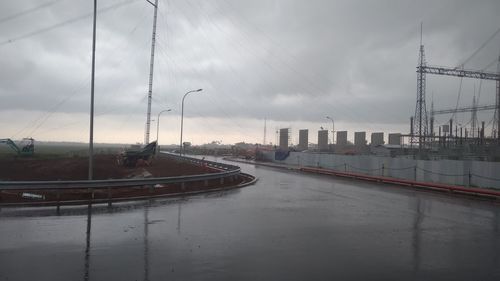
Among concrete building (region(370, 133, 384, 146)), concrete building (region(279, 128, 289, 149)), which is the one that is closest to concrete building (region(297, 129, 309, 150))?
concrete building (region(279, 128, 289, 149))

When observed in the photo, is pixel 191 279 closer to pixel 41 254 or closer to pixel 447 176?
pixel 41 254

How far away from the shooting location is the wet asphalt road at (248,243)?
7.48 metres

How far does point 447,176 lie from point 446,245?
21.3 metres

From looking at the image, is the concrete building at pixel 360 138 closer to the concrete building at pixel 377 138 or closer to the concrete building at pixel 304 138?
the concrete building at pixel 377 138

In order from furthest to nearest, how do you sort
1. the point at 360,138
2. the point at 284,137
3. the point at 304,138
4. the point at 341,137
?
the point at 304,138 < the point at 284,137 < the point at 341,137 < the point at 360,138

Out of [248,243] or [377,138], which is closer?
[248,243]

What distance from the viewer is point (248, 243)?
977 centimetres

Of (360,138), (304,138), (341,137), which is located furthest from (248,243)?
(304,138)

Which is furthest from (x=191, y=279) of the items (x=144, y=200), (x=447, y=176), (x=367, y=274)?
(x=447, y=176)

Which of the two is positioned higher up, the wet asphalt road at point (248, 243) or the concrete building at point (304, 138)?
the concrete building at point (304, 138)

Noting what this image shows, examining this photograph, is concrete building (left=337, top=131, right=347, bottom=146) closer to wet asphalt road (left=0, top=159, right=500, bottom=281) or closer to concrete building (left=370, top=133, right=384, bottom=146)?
concrete building (left=370, top=133, right=384, bottom=146)

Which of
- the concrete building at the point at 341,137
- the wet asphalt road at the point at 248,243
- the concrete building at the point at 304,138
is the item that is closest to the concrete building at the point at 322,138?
the concrete building at the point at 341,137

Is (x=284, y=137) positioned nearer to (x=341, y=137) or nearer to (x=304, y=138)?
(x=304, y=138)

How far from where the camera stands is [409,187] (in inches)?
1087
